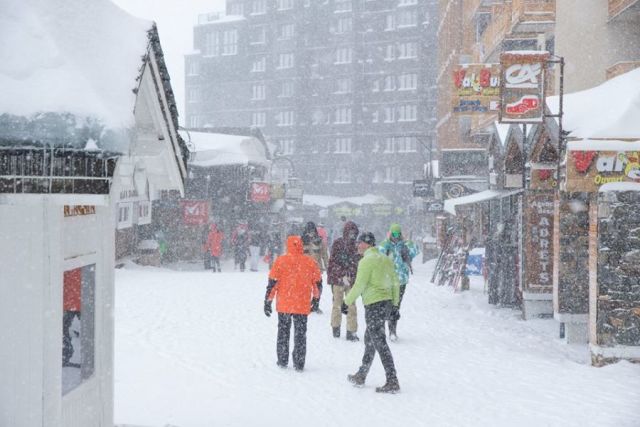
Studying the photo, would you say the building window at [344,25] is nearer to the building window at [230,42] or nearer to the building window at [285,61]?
the building window at [285,61]

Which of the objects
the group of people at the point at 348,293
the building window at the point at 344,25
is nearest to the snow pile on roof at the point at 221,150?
the group of people at the point at 348,293

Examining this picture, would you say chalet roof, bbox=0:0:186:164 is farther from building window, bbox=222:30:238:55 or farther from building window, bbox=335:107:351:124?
building window, bbox=222:30:238:55

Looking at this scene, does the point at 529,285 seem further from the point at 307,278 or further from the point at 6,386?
the point at 6,386

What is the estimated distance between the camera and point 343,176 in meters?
68.2

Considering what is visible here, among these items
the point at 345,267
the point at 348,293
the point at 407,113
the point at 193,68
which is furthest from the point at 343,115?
the point at 348,293

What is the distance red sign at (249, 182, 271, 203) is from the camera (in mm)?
33844

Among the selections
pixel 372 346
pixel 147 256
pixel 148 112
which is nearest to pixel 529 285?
pixel 372 346

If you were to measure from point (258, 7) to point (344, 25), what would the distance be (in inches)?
450

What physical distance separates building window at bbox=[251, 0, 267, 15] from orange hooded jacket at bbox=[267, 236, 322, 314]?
231 ft

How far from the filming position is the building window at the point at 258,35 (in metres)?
76.1

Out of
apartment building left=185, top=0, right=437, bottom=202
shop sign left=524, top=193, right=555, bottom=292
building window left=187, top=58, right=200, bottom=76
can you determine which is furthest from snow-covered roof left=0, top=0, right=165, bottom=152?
building window left=187, top=58, right=200, bottom=76

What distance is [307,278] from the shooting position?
9188 mm

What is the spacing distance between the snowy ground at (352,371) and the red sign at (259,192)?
1930cm

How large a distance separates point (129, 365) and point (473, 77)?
10.5 metres
